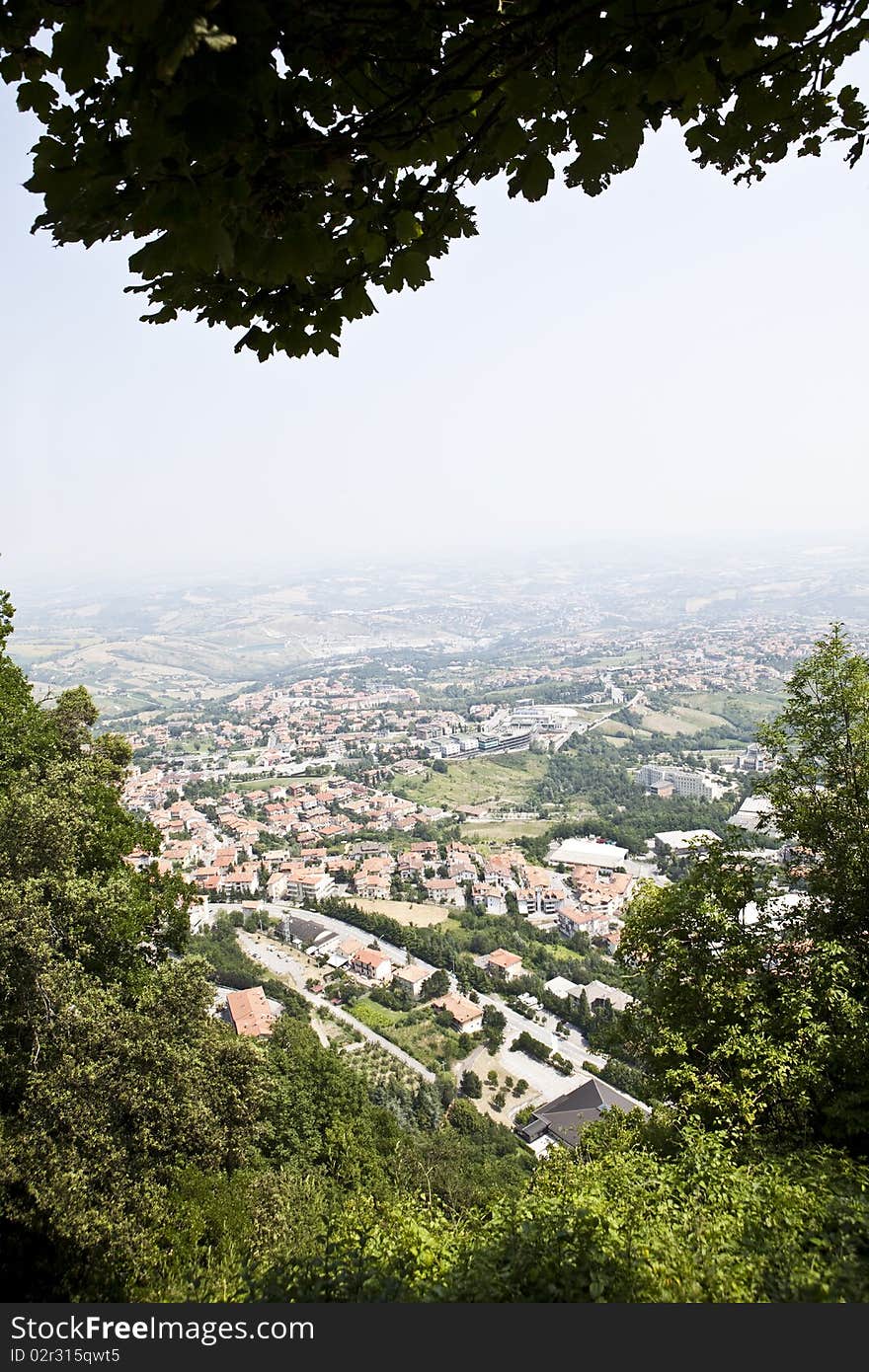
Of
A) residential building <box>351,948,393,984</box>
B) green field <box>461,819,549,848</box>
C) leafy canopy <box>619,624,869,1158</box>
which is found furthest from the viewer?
green field <box>461,819,549,848</box>

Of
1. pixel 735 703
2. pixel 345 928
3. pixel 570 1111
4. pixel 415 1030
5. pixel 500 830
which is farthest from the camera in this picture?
pixel 735 703

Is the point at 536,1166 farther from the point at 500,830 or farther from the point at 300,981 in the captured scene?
the point at 500,830

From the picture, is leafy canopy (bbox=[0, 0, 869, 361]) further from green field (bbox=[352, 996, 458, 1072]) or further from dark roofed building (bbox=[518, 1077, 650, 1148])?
green field (bbox=[352, 996, 458, 1072])

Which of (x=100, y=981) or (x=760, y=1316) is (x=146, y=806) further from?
(x=760, y=1316)

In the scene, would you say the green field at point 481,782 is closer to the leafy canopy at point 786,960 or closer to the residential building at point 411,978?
the residential building at point 411,978

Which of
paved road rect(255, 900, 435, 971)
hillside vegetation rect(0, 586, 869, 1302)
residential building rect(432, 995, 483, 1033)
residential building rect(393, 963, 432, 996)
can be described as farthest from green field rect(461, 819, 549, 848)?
hillside vegetation rect(0, 586, 869, 1302)

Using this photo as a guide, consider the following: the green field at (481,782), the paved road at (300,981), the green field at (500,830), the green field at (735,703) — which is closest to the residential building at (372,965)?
the paved road at (300,981)

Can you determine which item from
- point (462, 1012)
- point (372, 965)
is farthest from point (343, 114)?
point (372, 965)

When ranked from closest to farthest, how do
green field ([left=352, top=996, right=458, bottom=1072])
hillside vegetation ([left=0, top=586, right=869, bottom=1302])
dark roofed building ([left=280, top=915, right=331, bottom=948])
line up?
1. hillside vegetation ([left=0, top=586, right=869, bottom=1302])
2. green field ([left=352, top=996, right=458, bottom=1072])
3. dark roofed building ([left=280, top=915, right=331, bottom=948])
